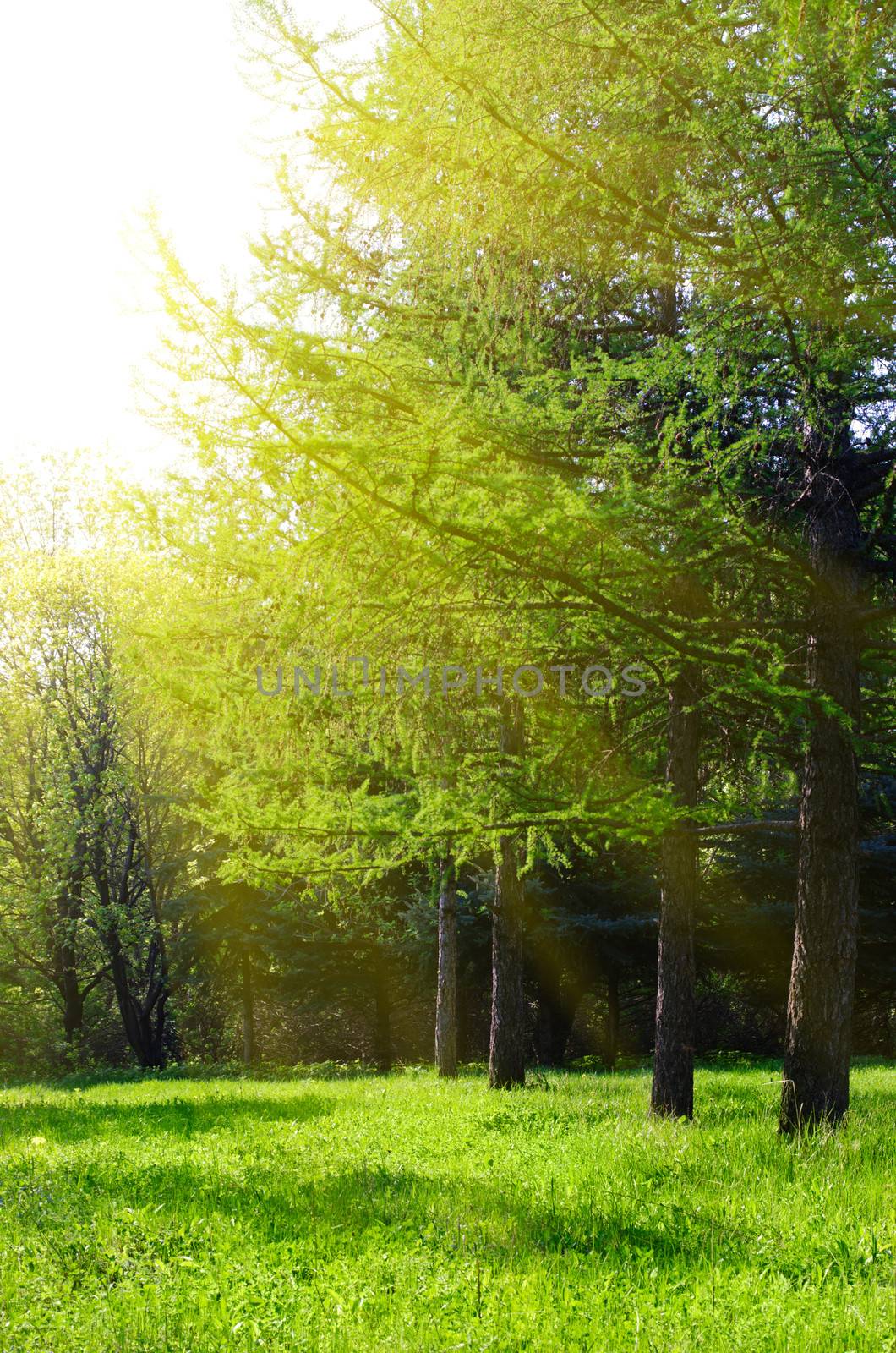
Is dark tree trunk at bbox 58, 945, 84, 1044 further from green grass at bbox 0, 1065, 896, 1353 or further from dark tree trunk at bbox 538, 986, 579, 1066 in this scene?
green grass at bbox 0, 1065, 896, 1353

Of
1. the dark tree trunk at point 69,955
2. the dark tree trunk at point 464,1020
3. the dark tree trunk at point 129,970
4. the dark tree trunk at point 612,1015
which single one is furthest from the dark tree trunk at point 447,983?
the dark tree trunk at point 69,955

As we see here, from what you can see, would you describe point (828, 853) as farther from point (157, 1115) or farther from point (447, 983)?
point (447, 983)

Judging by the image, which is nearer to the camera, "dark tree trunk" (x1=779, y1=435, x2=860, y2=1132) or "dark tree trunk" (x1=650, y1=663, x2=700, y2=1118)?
"dark tree trunk" (x1=779, y1=435, x2=860, y2=1132)

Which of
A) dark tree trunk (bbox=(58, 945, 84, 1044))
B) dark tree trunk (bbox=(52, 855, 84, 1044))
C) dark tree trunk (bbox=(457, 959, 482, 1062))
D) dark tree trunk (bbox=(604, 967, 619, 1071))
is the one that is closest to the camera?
dark tree trunk (bbox=(604, 967, 619, 1071))

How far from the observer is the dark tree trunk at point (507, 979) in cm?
1301

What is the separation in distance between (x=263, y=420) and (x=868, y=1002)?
2115cm

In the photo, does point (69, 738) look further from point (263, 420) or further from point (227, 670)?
point (263, 420)

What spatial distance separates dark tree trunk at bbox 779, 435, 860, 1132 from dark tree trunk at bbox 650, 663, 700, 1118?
1802 mm

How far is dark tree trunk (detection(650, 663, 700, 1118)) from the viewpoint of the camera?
31.0 ft

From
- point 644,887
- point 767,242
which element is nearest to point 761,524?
point 767,242

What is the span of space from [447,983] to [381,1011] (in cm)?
1082

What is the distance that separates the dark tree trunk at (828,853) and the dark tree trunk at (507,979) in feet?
18.6

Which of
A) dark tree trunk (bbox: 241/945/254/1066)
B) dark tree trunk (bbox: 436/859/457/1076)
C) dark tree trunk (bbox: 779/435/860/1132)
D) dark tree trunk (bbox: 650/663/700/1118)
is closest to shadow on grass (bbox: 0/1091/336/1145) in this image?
dark tree trunk (bbox: 436/859/457/1076)

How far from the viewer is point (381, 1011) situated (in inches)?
1005
